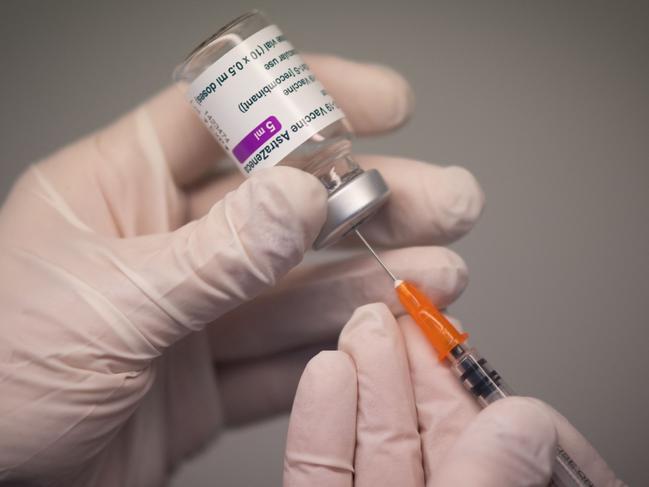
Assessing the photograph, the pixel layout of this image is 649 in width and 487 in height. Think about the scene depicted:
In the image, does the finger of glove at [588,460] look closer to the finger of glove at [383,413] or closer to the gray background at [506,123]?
the finger of glove at [383,413]

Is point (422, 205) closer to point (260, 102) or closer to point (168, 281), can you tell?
point (260, 102)

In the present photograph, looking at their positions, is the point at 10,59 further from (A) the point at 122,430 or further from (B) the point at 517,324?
(B) the point at 517,324

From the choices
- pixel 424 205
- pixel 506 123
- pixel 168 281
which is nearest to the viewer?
pixel 168 281

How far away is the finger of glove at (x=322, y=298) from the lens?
3.35ft

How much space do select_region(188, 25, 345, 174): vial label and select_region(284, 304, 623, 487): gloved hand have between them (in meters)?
0.29

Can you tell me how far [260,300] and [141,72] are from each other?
731mm

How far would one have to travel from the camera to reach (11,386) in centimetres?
89

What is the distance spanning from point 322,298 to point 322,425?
300 millimetres

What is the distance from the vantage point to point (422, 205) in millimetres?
1061

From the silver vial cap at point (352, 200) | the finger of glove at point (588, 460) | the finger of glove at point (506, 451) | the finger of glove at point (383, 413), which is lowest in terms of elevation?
the finger of glove at point (588, 460)

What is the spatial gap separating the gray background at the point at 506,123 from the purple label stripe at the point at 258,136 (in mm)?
668

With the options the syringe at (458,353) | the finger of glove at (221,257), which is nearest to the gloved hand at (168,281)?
the finger of glove at (221,257)

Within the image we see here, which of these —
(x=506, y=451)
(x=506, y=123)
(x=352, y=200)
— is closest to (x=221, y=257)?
(x=352, y=200)

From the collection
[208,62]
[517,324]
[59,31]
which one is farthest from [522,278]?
[59,31]
